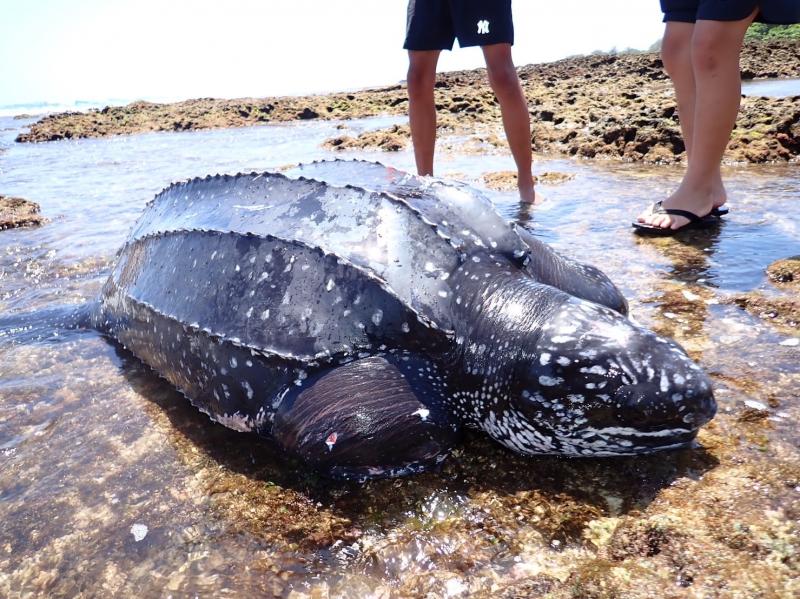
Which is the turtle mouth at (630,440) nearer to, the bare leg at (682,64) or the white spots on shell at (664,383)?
the white spots on shell at (664,383)

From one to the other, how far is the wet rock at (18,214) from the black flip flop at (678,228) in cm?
542

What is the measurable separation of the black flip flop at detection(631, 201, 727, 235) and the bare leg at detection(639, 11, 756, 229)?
27 millimetres

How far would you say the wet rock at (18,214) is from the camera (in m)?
5.42

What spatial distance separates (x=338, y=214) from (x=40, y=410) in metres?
1.50

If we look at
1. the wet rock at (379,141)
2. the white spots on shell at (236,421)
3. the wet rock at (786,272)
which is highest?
the wet rock at (379,141)

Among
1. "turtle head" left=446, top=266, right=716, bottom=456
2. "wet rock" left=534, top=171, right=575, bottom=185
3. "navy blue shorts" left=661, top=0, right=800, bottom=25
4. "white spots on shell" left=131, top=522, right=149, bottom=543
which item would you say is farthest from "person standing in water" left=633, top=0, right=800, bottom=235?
"white spots on shell" left=131, top=522, right=149, bottom=543

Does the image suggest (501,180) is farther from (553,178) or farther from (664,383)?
(664,383)

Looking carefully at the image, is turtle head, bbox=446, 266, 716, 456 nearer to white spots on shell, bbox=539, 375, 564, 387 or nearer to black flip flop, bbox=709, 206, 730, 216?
white spots on shell, bbox=539, 375, 564, 387

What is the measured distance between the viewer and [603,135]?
22.4 ft

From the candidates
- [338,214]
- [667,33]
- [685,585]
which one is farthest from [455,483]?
[667,33]

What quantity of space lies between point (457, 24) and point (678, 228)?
7.10 ft

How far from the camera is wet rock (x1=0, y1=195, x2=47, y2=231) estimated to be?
5417mm

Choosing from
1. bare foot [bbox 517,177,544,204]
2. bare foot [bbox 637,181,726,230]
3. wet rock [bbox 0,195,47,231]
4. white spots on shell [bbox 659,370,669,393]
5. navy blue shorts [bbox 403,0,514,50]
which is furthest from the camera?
wet rock [bbox 0,195,47,231]

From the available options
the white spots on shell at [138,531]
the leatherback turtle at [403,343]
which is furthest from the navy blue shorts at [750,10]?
the white spots on shell at [138,531]
